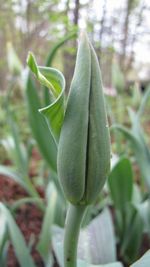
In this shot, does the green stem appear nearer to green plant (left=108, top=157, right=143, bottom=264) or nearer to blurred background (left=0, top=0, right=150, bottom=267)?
blurred background (left=0, top=0, right=150, bottom=267)

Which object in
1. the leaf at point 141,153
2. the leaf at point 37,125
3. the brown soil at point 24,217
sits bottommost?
the brown soil at point 24,217

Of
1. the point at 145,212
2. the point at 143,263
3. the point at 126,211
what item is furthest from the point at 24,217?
the point at 143,263

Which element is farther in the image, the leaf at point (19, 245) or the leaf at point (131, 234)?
the leaf at point (131, 234)

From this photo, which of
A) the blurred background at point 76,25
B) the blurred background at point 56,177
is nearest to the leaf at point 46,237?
the blurred background at point 56,177

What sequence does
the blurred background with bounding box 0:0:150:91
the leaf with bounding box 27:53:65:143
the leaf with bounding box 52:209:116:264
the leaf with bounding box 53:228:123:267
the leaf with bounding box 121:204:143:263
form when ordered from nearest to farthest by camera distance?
the leaf with bounding box 27:53:65:143 < the leaf with bounding box 53:228:123:267 < the leaf with bounding box 52:209:116:264 < the leaf with bounding box 121:204:143:263 < the blurred background with bounding box 0:0:150:91

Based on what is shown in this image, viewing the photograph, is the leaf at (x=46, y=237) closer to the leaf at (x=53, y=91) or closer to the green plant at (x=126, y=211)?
the green plant at (x=126, y=211)

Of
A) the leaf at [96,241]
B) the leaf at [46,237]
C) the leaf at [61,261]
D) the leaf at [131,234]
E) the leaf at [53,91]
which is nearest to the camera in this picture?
the leaf at [53,91]

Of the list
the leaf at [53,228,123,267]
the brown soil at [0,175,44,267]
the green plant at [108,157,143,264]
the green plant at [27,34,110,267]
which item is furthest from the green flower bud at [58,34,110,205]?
the brown soil at [0,175,44,267]
